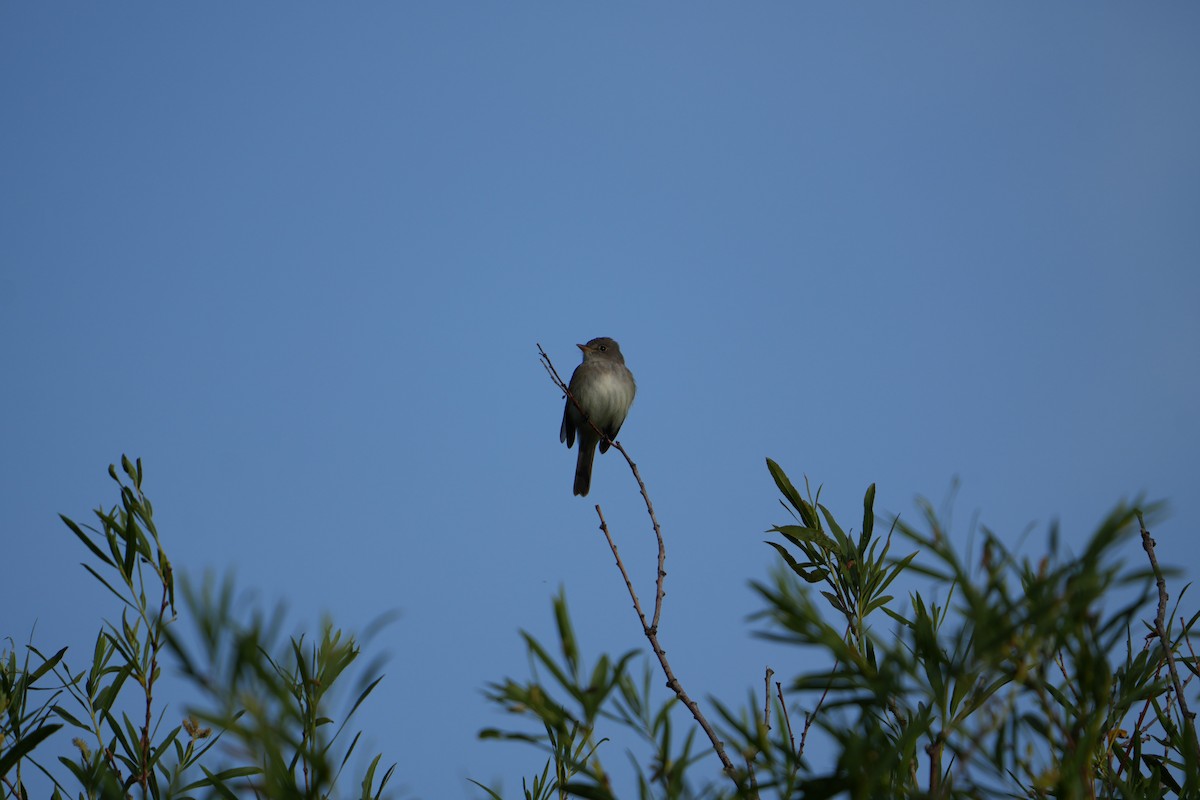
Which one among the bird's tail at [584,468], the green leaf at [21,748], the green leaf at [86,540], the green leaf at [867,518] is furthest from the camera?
the bird's tail at [584,468]

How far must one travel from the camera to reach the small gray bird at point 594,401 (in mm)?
11742

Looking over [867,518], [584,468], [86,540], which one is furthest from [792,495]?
[584,468]

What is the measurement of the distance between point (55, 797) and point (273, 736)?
4.22 ft

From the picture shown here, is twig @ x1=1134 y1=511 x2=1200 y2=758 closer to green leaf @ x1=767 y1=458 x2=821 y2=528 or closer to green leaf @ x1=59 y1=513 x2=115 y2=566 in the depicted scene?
green leaf @ x1=767 y1=458 x2=821 y2=528

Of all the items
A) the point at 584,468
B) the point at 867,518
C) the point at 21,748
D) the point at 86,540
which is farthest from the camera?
the point at 584,468

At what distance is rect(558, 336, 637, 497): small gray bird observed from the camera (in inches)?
462

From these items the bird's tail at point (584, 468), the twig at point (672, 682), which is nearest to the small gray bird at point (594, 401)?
the bird's tail at point (584, 468)

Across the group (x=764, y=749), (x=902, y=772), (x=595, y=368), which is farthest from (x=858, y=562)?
(x=595, y=368)

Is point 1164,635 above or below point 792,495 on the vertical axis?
below

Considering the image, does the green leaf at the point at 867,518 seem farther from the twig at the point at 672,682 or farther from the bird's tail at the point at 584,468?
the bird's tail at the point at 584,468

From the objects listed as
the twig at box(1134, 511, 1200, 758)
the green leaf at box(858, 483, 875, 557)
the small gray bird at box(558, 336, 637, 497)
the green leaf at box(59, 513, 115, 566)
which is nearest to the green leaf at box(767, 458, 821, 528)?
the green leaf at box(858, 483, 875, 557)

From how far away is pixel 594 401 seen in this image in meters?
11.9

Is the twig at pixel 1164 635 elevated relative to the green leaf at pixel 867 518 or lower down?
lower down

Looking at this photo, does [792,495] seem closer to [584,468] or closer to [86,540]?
[86,540]
